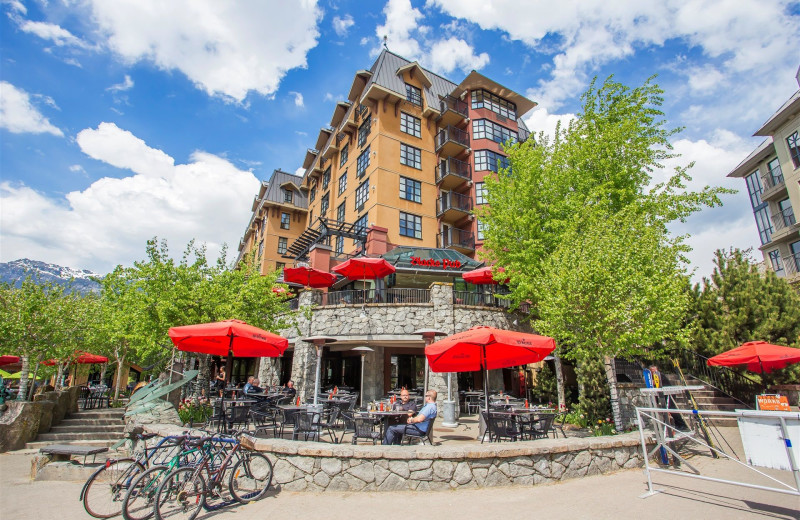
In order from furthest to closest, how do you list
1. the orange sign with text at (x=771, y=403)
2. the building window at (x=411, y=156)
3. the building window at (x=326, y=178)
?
the building window at (x=326, y=178) < the building window at (x=411, y=156) < the orange sign with text at (x=771, y=403)

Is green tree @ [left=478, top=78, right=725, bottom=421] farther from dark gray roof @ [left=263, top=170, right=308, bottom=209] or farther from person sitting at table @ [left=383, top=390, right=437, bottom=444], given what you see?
dark gray roof @ [left=263, top=170, right=308, bottom=209]

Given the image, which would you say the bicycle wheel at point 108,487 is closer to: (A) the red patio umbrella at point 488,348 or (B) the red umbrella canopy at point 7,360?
(A) the red patio umbrella at point 488,348

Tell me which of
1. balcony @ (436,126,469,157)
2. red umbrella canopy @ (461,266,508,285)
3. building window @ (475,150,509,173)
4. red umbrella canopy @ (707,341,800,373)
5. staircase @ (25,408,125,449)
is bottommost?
staircase @ (25,408,125,449)

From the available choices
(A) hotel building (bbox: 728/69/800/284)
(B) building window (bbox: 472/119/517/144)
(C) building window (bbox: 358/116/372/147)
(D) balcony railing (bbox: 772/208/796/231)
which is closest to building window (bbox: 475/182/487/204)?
(B) building window (bbox: 472/119/517/144)

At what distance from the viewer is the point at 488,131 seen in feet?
96.6

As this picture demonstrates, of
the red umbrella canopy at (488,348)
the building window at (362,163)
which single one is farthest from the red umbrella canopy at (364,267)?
the building window at (362,163)

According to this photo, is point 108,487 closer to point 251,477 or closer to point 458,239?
point 251,477

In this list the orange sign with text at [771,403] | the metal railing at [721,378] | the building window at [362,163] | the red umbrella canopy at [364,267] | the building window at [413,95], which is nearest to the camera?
the orange sign with text at [771,403]

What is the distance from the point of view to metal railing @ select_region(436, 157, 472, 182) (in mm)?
27969

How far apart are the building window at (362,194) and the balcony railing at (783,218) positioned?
95.4 ft

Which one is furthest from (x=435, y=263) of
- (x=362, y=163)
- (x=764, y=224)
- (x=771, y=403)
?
(x=764, y=224)

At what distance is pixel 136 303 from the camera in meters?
13.4

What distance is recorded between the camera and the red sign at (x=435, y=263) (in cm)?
2281

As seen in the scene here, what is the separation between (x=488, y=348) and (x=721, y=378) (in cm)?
1242
